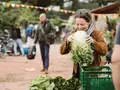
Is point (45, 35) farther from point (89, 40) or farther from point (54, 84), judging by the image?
point (89, 40)

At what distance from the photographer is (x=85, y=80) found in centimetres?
399

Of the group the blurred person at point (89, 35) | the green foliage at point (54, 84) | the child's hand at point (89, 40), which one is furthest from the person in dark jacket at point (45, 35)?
the child's hand at point (89, 40)

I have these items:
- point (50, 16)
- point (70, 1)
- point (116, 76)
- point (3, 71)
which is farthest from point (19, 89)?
point (70, 1)

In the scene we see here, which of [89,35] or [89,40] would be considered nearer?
[89,40]

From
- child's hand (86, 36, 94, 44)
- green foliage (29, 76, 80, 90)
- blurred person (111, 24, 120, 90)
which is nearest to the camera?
blurred person (111, 24, 120, 90)

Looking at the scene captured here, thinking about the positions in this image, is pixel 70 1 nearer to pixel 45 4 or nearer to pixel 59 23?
pixel 45 4

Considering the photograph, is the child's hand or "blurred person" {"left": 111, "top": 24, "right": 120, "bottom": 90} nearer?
"blurred person" {"left": 111, "top": 24, "right": 120, "bottom": 90}

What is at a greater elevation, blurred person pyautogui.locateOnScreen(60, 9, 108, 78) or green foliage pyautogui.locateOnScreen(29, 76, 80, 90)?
blurred person pyautogui.locateOnScreen(60, 9, 108, 78)

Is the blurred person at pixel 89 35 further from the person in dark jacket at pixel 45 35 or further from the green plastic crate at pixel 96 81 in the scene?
the person in dark jacket at pixel 45 35

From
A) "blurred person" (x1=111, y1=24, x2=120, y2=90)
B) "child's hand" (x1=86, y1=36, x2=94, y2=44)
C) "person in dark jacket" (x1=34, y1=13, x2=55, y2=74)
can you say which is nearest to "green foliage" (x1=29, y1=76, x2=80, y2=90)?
"child's hand" (x1=86, y1=36, x2=94, y2=44)

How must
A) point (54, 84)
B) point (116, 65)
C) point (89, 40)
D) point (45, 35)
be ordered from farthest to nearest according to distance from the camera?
point (45, 35)
point (54, 84)
point (89, 40)
point (116, 65)

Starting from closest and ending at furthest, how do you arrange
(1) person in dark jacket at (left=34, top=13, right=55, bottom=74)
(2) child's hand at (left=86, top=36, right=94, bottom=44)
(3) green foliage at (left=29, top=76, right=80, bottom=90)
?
1. (2) child's hand at (left=86, top=36, right=94, bottom=44)
2. (3) green foliage at (left=29, top=76, right=80, bottom=90)
3. (1) person in dark jacket at (left=34, top=13, right=55, bottom=74)

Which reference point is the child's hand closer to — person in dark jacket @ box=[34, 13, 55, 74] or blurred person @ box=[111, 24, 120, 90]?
blurred person @ box=[111, 24, 120, 90]

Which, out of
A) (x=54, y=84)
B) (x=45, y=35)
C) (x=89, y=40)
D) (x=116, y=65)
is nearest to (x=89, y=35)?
(x=89, y=40)
